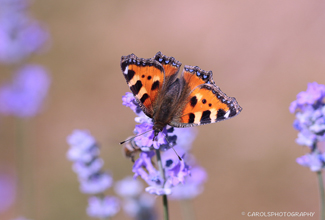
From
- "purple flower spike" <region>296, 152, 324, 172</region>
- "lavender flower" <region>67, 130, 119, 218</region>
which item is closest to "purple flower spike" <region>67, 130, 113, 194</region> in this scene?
"lavender flower" <region>67, 130, 119, 218</region>

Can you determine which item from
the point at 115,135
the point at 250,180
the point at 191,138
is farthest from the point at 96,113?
the point at 191,138

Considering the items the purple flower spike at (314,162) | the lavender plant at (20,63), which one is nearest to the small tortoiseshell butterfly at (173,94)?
the purple flower spike at (314,162)

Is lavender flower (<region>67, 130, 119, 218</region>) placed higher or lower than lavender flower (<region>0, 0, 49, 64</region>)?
lower

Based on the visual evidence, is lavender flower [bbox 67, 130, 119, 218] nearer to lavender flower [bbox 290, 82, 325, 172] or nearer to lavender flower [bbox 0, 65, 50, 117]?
lavender flower [bbox 290, 82, 325, 172]

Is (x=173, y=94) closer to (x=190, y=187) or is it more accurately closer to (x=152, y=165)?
(x=152, y=165)

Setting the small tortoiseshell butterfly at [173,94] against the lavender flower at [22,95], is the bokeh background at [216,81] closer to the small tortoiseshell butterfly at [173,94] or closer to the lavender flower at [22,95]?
the lavender flower at [22,95]
